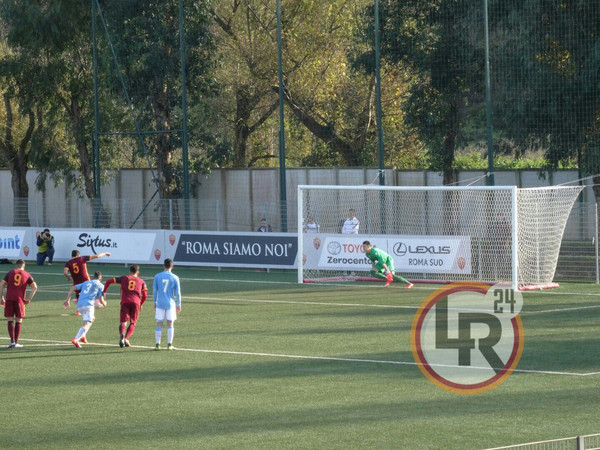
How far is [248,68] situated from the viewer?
43.8 metres

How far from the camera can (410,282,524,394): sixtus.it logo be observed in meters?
14.6

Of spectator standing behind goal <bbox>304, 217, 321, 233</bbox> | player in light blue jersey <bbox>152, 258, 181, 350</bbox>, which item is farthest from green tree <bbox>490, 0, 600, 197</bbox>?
player in light blue jersey <bbox>152, 258, 181, 350</bbox>

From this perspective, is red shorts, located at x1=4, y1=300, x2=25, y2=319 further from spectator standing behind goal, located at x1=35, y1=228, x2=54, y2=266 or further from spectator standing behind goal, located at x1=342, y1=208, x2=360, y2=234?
spectator standing behind goal, located at x1=35, y1=228, x2=54, y2=266

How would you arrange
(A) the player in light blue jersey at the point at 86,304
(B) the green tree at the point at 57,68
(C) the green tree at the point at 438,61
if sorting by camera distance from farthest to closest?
1. (B) the green tree at the point at 57,68
2. (C) the green tree at the point at 438,61
3. (A) the player in light blue jersey at the point at 86,304

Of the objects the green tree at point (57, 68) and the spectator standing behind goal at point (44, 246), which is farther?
the green tree at point (57, 68)

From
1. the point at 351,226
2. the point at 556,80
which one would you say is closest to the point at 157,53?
the point at 351,226

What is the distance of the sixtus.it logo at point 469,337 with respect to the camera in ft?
47.9

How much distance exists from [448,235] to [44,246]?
48.2 feet

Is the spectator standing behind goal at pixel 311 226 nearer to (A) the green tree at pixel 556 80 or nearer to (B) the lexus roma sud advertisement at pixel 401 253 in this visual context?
(B) the lexus roma sud advertisement at pixel 401 253

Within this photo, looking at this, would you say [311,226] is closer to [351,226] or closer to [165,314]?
[351,226]

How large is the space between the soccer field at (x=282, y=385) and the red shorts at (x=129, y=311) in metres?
0.54

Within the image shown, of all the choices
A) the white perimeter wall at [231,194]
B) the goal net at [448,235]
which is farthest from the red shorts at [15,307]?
the white perimeter wall at [231,194]

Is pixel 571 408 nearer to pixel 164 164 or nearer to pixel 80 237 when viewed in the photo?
pixel 80 237

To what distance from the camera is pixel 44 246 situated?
Answer: 35750mm
